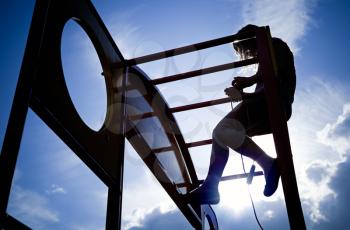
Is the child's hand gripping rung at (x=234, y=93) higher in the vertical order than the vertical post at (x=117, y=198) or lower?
higher

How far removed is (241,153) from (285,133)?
29.2 inches

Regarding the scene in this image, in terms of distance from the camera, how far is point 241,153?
10.2 feet

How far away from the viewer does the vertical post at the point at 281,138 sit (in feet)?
7.34

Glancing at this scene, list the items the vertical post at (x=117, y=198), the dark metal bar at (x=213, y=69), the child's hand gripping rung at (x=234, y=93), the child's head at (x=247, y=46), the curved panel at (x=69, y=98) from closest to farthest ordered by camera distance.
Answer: the curved panel at (x=69, y=98), the vertical post at (x=117, y=198), the child's hand gripping rung at (x=234, y=93), the dark metal bar at (x=213, y=69), the child's head at (x=247, y=46)

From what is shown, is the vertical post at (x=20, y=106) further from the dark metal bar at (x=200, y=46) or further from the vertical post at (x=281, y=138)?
the vertical post at (x=281, y=138)

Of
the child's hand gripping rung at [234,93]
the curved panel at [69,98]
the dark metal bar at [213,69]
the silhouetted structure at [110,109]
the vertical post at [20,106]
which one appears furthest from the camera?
→ the dark metal bar at [213,69]

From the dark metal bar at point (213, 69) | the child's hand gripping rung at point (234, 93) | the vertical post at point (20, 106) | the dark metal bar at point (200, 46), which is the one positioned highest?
the dark metal bar at point (200, 46)

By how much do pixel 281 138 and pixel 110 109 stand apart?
1.46 metres

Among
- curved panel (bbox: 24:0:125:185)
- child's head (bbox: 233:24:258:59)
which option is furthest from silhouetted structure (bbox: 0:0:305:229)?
child's head (bbox: 233:24:258:59)

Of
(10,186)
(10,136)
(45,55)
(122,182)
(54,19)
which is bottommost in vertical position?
(10,186)

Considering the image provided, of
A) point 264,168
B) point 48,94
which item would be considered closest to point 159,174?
point 264,168

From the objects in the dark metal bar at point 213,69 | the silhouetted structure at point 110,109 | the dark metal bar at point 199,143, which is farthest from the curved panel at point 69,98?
the dark metal bar at point 199,143

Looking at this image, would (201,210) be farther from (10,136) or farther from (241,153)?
(10,136)

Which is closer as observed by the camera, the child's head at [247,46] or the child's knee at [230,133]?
the child's knee at [230,133]
